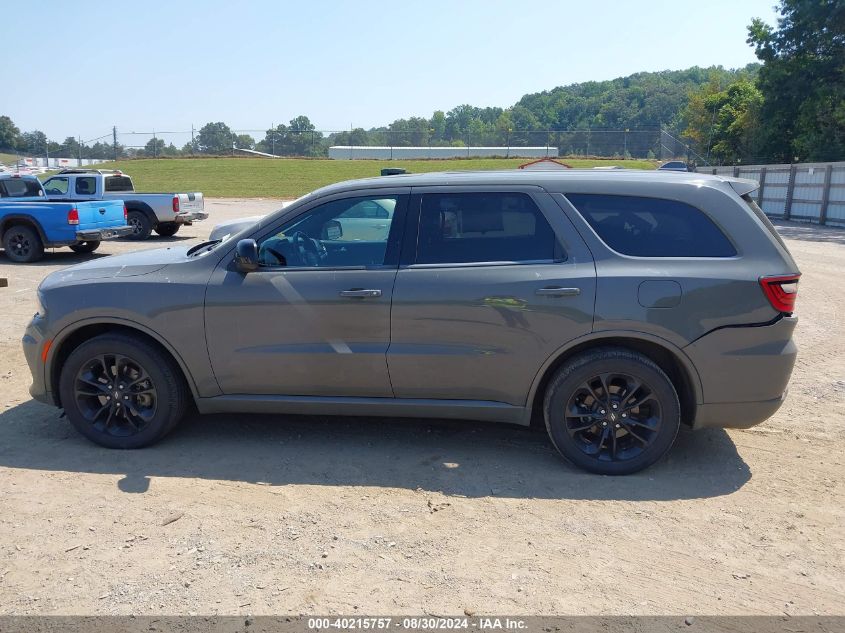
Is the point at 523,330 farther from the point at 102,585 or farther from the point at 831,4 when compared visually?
the point at 831,4

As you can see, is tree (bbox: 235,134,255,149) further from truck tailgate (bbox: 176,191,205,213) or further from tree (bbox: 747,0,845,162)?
truck tailgate (bbox: 176,191,205,213)

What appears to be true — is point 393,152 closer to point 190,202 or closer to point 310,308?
point 190,202

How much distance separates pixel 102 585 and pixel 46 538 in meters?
0.64

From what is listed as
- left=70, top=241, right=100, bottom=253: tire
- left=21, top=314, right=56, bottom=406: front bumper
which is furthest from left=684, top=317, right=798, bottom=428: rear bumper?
left=70, top=241, right=100, bottom=253: tire

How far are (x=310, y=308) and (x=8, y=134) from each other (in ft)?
332

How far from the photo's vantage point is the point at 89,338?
196 inches

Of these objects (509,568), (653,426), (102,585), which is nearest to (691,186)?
(653,426)

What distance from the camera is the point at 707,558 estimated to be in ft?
11.6

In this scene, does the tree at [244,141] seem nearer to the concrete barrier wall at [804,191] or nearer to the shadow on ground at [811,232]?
the concrete barrier wall at [804,191]

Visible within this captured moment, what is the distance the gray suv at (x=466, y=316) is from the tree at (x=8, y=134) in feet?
304

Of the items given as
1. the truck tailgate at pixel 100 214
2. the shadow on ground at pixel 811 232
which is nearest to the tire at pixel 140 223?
the truck tailgate at pixel 100 214

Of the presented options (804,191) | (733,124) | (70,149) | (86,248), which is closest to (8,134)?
(70,149)

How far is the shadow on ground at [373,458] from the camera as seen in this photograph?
4332mm

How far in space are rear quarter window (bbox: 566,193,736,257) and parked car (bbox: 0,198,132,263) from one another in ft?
40.3
